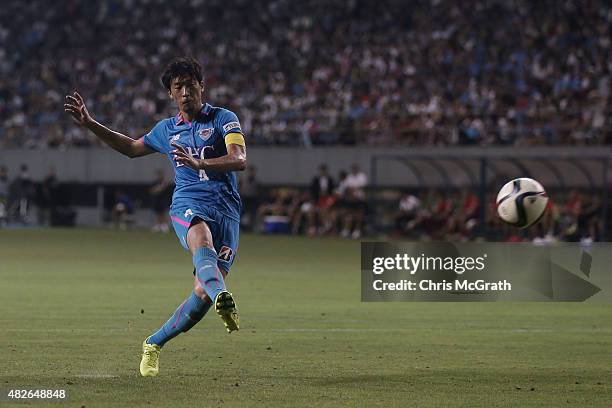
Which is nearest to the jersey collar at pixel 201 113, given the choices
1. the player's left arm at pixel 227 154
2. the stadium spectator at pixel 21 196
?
the player's left arm at pixel 227 154

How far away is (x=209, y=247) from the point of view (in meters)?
8.70

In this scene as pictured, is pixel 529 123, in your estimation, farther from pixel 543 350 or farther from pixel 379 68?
pixel 543 350

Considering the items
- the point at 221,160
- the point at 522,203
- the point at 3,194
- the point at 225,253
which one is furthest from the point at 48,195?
the point at 221,160

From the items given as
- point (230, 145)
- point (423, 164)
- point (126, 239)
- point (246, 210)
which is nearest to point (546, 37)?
point (423, 164)

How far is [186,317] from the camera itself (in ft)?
29.3

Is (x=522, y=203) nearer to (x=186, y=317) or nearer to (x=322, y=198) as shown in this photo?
(x=186, y=317)

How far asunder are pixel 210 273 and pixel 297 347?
9.62 feet

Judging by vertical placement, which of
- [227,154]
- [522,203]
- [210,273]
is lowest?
[210,273]

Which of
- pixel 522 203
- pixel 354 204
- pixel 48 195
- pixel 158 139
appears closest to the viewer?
pixel 158 139

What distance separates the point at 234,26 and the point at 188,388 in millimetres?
37317

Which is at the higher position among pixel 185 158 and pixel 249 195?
pixel 185 158

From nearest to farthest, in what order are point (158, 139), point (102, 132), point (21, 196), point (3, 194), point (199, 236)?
1. point (199, 236)
2. point (102, 132)
3. point (158, 139)
4. point (21, 196)
5. point (3, 194)

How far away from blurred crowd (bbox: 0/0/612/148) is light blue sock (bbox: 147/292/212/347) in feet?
77.6

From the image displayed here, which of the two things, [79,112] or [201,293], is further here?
[79,112]
